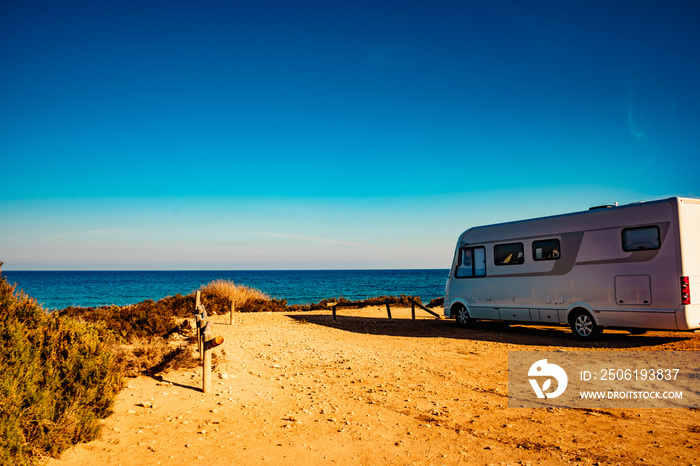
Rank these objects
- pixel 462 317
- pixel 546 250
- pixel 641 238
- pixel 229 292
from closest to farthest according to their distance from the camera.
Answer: pixel 641 238, pixel 546 250, pixel 462 317, pixel 229 292

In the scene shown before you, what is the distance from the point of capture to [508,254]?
13.1 metres

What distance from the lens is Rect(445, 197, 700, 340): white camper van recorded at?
9.62m

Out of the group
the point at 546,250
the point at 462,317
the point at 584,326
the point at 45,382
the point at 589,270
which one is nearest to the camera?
the point at 45,382

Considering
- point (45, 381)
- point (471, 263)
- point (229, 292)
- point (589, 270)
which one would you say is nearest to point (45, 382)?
point (45, 381)

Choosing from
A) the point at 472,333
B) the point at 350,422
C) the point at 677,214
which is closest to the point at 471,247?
the point at 472,333

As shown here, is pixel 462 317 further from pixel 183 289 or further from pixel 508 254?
pixel 183 289

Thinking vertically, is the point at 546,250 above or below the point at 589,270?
above

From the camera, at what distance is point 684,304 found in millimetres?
9383

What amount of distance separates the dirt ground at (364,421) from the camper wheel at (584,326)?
3.16m

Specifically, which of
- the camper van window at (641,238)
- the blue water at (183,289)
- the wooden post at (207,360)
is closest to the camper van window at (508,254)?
the camper van window at (641,238)

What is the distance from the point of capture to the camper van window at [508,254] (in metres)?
12.8

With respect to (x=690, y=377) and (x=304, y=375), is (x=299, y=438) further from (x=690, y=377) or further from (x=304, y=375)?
(x=690, y=377)

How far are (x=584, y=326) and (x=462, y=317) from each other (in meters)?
3.95

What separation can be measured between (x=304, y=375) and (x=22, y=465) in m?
4.77
